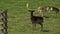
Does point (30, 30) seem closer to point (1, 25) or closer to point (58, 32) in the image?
point (58, 32)

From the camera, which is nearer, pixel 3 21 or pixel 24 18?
pixel 3 21

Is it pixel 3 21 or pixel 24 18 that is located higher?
pixel 3 21

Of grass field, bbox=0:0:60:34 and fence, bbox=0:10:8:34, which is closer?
fence, bbox=0:10:8:34

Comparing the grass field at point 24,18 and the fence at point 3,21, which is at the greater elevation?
the fence at point 3,21

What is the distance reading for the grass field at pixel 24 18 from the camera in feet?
63.5

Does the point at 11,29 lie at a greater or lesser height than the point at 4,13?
lesser

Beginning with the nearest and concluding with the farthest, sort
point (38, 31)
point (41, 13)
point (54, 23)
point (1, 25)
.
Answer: point (1, 25)
point (38, 31)
point (54, 23)
point (41, 13)

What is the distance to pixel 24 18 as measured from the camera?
23031mm

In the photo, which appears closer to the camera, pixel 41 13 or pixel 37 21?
pixel 37 21

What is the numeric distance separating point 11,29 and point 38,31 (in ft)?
6.05

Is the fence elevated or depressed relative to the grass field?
elevated

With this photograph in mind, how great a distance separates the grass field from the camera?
63.5 feet

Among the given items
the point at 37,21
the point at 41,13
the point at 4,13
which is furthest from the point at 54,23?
the point at 4,13

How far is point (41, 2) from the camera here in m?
29.9
